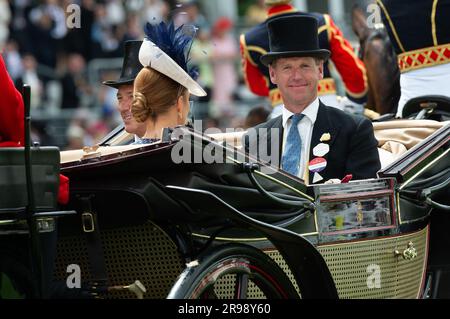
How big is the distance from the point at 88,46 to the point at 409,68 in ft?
28.0

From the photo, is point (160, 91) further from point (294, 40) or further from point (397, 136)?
point (397, 136)

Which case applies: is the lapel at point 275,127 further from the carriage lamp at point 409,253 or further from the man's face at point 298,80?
the carriage lamp at point 409,253

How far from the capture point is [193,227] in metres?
4.18

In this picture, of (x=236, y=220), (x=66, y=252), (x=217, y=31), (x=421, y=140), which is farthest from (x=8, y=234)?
(x=217, y=31)

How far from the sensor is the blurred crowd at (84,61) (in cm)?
1332

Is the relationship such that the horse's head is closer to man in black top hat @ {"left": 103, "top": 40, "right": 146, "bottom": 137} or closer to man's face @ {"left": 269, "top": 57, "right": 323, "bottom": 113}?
man in black top hat @ {"left": 103, "top": 40, "right": 146, "bottom": 137}

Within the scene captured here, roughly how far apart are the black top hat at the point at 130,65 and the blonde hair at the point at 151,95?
1.15m

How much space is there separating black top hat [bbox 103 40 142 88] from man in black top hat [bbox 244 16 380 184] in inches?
32.9

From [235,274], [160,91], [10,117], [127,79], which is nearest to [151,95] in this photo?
[160,91]

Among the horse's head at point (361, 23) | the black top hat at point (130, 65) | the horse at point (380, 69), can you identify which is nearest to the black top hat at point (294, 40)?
the black top hat at point (130, 65)

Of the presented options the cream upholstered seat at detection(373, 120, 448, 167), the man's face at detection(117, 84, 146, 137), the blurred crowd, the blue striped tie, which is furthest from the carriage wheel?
the blurred crowd

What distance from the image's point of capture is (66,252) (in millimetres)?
4406

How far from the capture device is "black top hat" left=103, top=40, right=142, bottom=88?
19.0 ft
